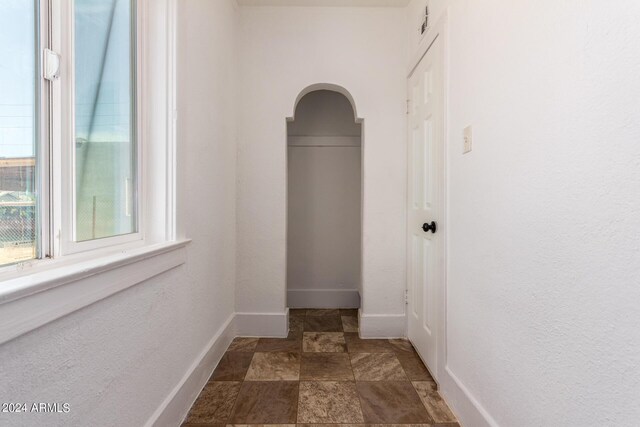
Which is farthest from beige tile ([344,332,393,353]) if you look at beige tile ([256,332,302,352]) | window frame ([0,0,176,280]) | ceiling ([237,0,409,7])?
ceiling ([237,0,409,7])

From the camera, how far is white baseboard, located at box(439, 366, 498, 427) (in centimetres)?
120

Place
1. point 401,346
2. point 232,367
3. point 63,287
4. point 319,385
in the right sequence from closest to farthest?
point 63,287 → point 319,385 → point 232,367 → point 401,346

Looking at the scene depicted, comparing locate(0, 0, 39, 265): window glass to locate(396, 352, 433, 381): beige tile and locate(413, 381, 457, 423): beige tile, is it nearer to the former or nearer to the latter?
locate(413, 381, 457, 423): beige tile

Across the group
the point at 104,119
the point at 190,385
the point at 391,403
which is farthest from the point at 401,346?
the point at 104,119

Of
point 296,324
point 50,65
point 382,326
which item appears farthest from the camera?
point 296,324

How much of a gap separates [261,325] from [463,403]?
1479 mm

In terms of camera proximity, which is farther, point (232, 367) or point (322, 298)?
point (322, 298)

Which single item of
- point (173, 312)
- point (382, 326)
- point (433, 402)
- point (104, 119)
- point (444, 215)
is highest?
point (104, 119)

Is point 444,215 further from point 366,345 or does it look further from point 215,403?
point 215,403

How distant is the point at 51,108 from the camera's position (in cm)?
83

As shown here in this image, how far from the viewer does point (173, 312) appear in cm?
130

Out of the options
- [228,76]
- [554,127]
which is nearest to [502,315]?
[554,127]

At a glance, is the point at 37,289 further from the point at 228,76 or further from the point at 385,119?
the point at 385,119

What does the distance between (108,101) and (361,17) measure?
200 cm
